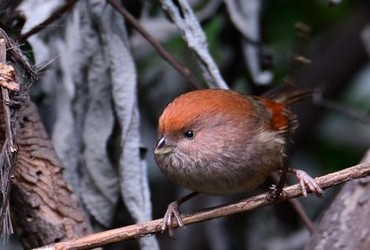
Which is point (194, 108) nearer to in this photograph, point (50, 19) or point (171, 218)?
point (171, 218)

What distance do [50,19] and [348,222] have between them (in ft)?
4.80

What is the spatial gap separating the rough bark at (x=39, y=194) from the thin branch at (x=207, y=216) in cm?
38

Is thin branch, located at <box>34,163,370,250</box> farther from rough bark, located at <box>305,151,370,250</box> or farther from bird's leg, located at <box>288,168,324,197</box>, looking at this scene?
rough bark, located at <box>305,151,370,250</box>

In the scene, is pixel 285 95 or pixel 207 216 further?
pixel 285 95

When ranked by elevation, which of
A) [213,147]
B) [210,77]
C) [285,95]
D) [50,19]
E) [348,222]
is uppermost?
[50,19]

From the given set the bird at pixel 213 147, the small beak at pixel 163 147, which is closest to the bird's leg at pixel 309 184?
the bird at pixel 213 147

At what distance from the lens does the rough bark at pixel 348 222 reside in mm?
3540

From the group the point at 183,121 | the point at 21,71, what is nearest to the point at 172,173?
the point at 183,121

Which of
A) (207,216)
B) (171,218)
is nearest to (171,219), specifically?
(171,218)

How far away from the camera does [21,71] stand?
120 inches

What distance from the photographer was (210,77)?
374 cm

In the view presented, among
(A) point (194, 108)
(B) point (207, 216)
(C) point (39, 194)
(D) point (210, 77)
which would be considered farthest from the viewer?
(D) point (210, 77)

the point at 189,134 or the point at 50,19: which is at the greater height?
the point at 50,19

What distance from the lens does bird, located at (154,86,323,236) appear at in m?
3.46
